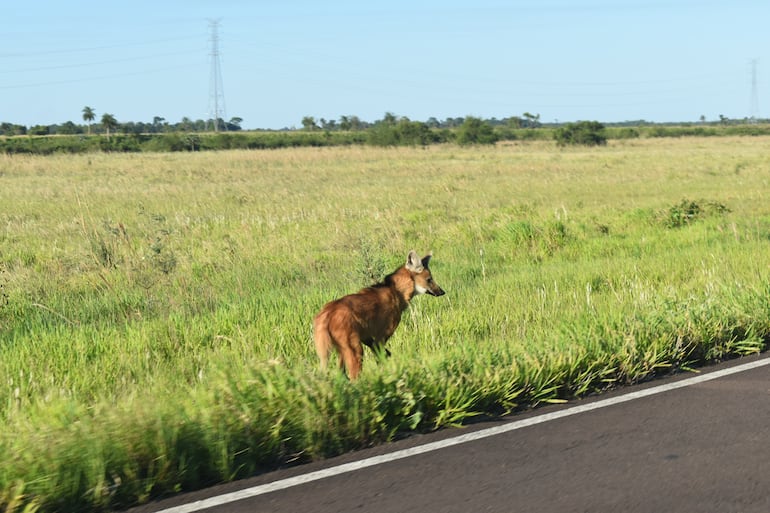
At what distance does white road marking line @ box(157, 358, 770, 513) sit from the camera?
4.31 m

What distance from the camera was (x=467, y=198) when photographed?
25406 mm

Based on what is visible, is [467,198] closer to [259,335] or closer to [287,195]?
[287,195]

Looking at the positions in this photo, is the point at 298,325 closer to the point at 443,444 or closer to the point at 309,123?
the point at 443,444

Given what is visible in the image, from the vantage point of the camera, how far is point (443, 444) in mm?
5098

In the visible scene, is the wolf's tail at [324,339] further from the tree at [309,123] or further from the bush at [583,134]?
the tree at [309,123]

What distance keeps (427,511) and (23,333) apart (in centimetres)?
586

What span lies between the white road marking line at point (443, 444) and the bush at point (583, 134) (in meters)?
74.6

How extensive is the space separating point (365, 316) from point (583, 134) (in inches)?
3020

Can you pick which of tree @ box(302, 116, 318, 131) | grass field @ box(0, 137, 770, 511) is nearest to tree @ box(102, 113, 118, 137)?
tree @ box(302, 116, 318, 131)

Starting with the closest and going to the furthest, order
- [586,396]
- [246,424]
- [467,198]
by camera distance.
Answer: [246,424] < [586,396] < [467,198]

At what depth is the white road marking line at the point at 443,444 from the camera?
4.31 m

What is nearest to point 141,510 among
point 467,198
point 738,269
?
point 738,269

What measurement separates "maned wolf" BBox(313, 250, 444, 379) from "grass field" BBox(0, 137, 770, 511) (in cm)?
16

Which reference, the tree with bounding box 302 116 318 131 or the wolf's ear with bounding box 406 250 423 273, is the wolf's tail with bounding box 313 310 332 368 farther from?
Result: the tree with bounding box 302 116 318 131
